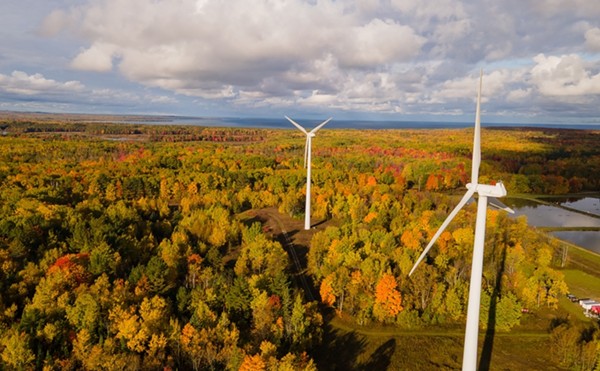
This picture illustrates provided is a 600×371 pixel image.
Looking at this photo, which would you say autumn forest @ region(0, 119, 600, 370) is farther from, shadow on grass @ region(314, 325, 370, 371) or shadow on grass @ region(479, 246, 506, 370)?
shadow on grass @ region(479, 246, 506, 370)

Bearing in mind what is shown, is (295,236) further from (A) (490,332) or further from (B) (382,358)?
(A) (490,332)

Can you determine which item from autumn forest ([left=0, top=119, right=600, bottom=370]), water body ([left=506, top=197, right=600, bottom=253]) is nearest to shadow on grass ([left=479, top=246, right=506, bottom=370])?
autumn forest ([left=0, top=119, right=600, bottom=370])

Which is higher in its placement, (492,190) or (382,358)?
(492,190)

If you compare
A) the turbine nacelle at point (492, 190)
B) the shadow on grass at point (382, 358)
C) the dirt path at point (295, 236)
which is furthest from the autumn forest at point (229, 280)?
the turbine nacelle at point (492, 190)

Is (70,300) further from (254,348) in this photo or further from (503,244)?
(503,244)

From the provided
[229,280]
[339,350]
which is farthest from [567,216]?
[229,280]

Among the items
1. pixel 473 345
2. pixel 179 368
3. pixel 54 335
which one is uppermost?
pixel 473 345

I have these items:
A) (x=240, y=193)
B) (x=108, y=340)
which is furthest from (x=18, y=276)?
(x=240, y=193)

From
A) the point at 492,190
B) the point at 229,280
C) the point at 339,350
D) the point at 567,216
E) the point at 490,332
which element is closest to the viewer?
the point at 492,190
